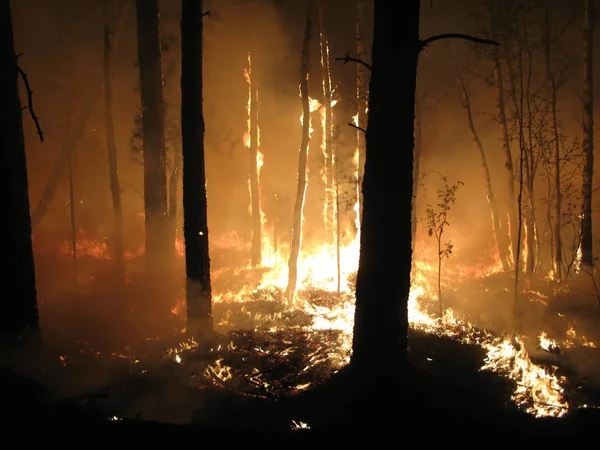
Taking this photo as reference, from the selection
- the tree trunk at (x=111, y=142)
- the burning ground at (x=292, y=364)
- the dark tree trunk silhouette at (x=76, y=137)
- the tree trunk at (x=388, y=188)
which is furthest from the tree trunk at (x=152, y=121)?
the tree trunk at (x=388, y=188)

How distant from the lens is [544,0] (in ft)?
52.7

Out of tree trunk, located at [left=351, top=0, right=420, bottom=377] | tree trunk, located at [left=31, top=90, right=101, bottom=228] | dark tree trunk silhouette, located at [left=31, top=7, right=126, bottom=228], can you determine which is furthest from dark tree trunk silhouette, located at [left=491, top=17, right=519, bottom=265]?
tree trunk, located at [left=31, top=90, right=101, bottom=228]

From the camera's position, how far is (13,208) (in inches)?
245

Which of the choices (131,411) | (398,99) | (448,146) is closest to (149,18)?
(398,99)

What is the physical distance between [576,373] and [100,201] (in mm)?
34809

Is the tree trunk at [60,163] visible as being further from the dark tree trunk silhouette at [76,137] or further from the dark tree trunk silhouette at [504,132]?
the dark tree trunk silhouette at [504,132]

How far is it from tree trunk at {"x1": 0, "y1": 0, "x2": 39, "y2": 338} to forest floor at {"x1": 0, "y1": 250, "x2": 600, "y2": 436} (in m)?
0.69

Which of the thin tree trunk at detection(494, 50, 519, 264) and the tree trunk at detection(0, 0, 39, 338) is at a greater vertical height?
the thin tree trunk at detection(494, 50, 519, 264)

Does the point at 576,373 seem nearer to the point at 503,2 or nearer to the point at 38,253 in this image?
the point at 503,2

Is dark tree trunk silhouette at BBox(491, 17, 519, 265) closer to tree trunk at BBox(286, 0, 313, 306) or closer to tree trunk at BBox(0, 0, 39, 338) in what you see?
tree trunk at BBox(286, 0, 313, 306)

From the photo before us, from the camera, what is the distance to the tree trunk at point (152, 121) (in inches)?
524

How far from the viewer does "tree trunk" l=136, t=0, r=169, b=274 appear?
1330cm

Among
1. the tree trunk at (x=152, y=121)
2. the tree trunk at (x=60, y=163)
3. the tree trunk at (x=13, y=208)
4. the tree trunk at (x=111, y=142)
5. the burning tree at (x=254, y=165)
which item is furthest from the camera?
the burning tree at (x=254, y=165)

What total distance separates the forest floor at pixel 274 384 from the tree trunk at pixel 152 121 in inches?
130
